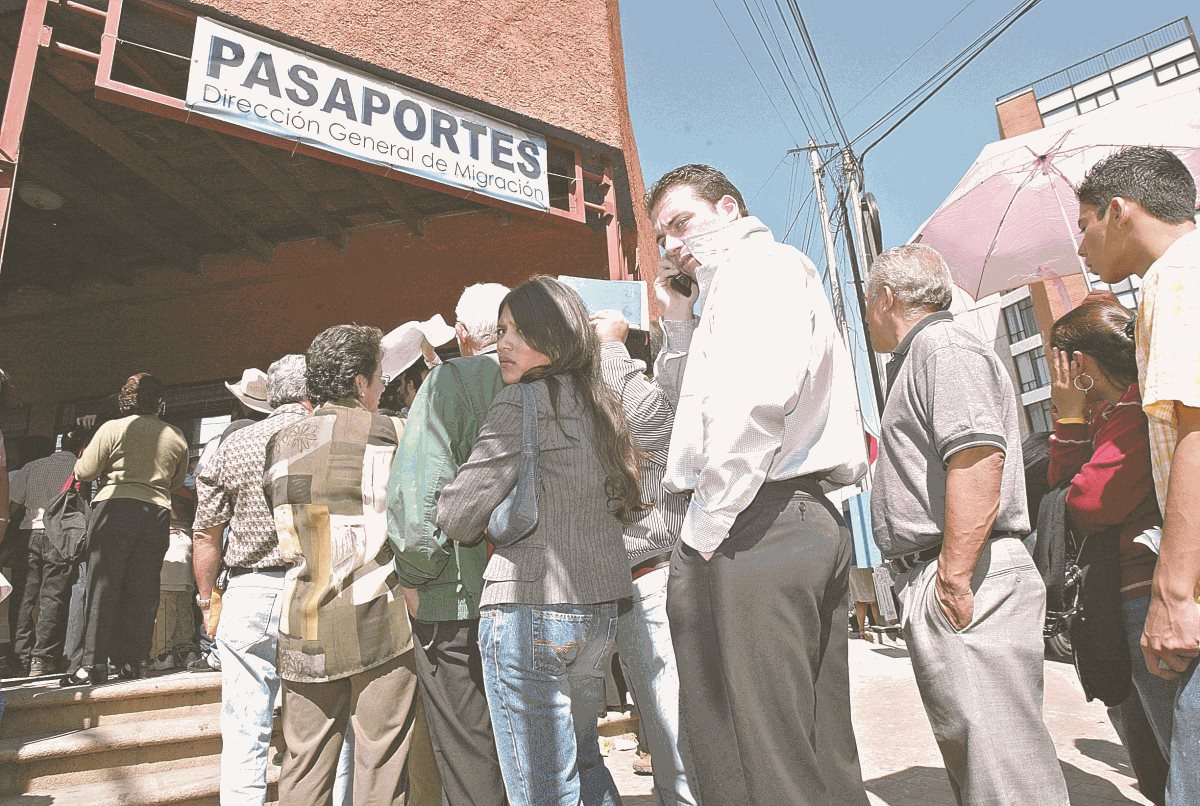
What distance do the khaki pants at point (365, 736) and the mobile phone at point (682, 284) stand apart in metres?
Answer: 1.48

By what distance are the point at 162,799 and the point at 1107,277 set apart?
4.07 meters

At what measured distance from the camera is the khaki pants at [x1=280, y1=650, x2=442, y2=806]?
2.38m

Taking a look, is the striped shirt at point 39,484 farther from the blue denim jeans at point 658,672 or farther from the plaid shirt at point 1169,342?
the plaid shirt at point 1169,342

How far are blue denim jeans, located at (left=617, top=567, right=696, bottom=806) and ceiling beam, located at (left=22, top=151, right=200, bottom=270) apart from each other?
281 inches

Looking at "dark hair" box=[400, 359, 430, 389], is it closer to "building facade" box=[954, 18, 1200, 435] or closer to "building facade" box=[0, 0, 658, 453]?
"building facade" box=[0, 0, 658, 453]

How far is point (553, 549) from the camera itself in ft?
6.48

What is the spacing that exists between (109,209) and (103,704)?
17.7 ft

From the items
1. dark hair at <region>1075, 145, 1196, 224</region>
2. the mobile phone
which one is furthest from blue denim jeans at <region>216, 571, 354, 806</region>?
dark hair at <region>1075, 145, 1196, 224</region>

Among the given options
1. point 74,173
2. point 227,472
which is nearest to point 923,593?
point 227,472

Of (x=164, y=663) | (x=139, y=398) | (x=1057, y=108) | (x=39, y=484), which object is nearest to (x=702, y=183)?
(x=139, y=398)

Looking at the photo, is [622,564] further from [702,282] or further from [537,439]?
[702,282]

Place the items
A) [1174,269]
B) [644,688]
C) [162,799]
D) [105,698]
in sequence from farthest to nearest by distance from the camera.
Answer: [105,698], [162,799], [644,688], [1174,269]

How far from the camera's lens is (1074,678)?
5508mm

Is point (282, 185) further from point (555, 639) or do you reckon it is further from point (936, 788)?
point (936, 788)
